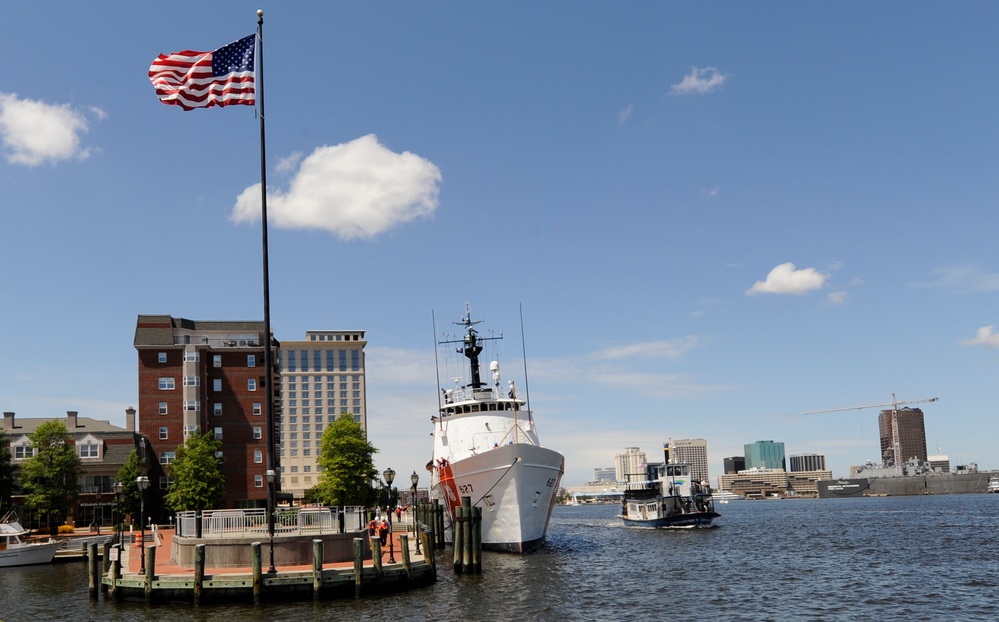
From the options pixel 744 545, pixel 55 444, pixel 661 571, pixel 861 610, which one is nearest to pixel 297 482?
pixel 55 444

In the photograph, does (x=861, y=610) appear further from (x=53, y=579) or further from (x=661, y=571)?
(x=53, y=579)

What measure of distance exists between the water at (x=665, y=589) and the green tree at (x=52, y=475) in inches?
837

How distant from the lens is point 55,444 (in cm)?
7462

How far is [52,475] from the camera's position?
72.2m

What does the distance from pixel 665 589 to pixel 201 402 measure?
64.2 meters

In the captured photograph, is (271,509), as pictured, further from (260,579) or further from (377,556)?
(377,556)

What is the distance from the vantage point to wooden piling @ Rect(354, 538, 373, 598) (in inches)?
1232

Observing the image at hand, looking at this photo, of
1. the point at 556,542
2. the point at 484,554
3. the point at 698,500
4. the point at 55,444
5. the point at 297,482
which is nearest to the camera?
the point at 484,554

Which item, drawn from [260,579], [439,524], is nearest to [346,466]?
[439,524]

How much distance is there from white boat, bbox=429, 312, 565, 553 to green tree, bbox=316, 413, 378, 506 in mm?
20454

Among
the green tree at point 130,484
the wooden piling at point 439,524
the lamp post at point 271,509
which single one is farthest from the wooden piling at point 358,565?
the green tree at point 130,484

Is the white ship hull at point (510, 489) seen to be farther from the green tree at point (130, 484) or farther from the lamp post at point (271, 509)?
the green tree at point (130, 484)

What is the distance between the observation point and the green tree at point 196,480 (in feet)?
250

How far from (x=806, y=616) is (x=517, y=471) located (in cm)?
1840
